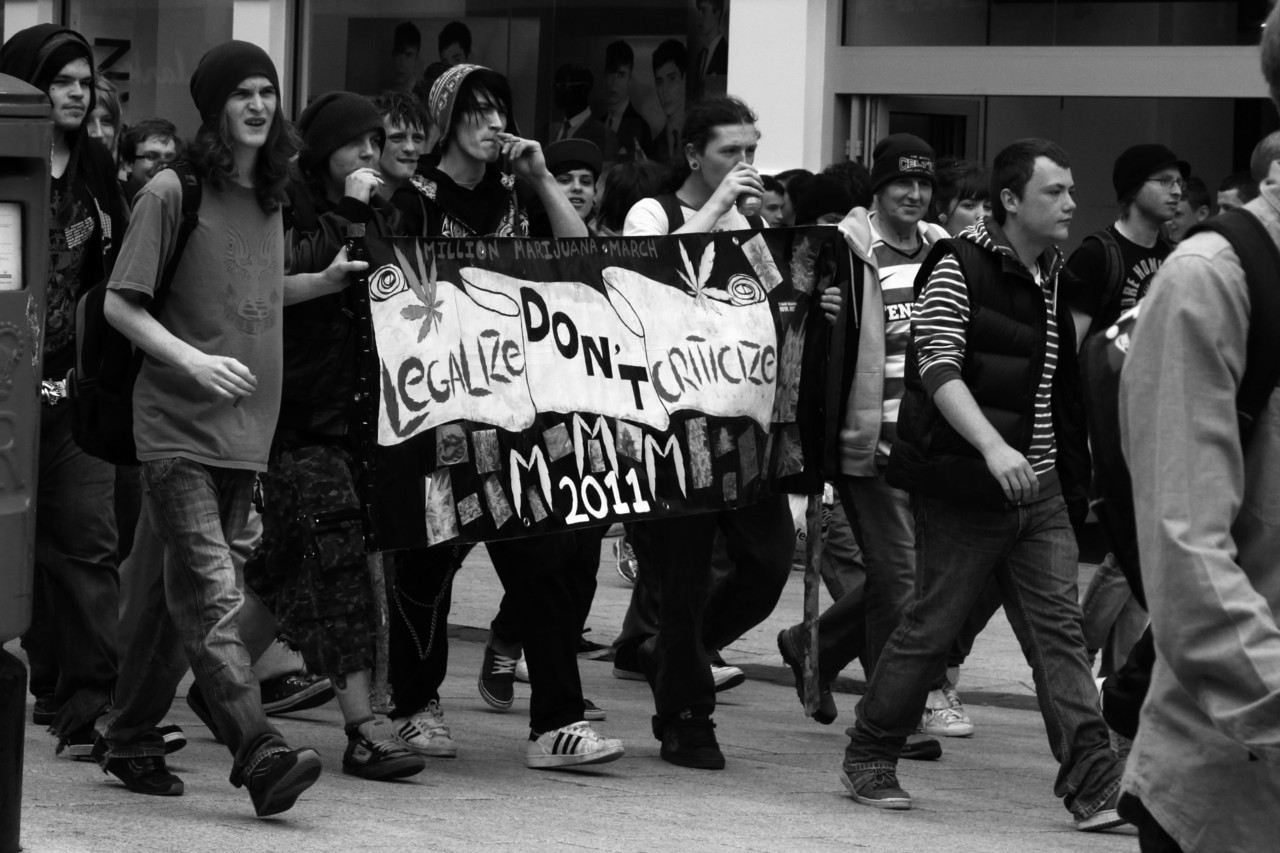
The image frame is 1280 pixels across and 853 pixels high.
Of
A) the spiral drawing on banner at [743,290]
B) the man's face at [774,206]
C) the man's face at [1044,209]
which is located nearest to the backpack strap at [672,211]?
the spiral drawing on banner at [743,290]

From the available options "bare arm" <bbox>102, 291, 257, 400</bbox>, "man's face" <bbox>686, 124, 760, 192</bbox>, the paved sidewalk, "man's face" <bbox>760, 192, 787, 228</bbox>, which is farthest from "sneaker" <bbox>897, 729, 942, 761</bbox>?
"man's face" <bbox>760, 192, 787, 228</bbox>

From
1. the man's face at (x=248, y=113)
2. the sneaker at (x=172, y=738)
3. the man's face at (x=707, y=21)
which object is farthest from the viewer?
the man's face at (x=707, y=21)

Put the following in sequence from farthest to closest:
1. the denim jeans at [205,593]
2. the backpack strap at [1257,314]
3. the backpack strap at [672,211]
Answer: the backpack strap at [672,211] → the denim jeans at [205,593] → the backpack strap at [1257,314]

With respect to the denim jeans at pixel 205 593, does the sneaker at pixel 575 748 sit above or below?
below

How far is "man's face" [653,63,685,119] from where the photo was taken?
1352cm

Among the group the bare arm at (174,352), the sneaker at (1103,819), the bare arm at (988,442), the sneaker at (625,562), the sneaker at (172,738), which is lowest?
the sneaker at (1103,819)

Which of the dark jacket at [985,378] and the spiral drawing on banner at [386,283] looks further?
the spiral drawing on banner at [386,283]

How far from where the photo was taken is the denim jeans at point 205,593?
210 inches

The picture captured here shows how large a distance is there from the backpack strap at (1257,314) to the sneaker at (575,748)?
3.65 meters

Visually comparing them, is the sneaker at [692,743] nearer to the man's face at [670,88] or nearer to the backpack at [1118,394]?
the backpack at [1118,394]

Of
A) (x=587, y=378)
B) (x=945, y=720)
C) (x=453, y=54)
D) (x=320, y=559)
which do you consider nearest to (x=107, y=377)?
(x=320, y=559)

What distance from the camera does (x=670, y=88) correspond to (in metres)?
13.6

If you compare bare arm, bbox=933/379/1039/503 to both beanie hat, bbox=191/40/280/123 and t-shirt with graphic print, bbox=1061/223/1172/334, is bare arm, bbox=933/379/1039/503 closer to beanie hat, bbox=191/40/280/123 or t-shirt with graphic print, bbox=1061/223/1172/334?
t-shirt with graphic print, bbox=1061/223/1172/334

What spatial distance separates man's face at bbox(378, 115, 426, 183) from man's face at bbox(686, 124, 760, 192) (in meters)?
1.11
